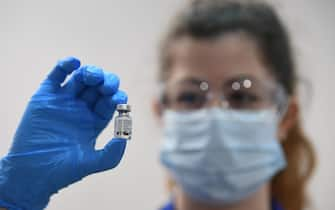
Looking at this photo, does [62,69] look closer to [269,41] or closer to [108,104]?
[108,104]

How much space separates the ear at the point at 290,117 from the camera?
1001 millimetres

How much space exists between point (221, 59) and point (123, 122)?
0.87 ft

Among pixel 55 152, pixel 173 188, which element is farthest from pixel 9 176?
pixel 173 188

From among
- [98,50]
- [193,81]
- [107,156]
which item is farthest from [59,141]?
[98,50]

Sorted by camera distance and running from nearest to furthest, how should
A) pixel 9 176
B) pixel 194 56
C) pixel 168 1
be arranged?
pixel 194 56 < pixel 9 176 < pixel 168 1

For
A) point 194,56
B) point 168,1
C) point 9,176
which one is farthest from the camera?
point 168,1

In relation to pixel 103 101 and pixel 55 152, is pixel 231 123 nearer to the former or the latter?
pixel 103 101

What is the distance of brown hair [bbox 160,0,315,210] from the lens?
94 cm

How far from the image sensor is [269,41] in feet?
3.15

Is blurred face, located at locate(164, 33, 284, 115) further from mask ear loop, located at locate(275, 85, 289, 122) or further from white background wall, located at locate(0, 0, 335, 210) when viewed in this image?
white background wall, located at locate(0, 0, 335, 210)

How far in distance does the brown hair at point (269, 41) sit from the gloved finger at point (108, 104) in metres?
0.12

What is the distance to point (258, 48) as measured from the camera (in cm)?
94

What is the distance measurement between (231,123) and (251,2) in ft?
0.95

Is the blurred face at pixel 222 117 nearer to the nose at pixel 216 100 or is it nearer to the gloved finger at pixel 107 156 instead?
the nose at pixel 216 100
